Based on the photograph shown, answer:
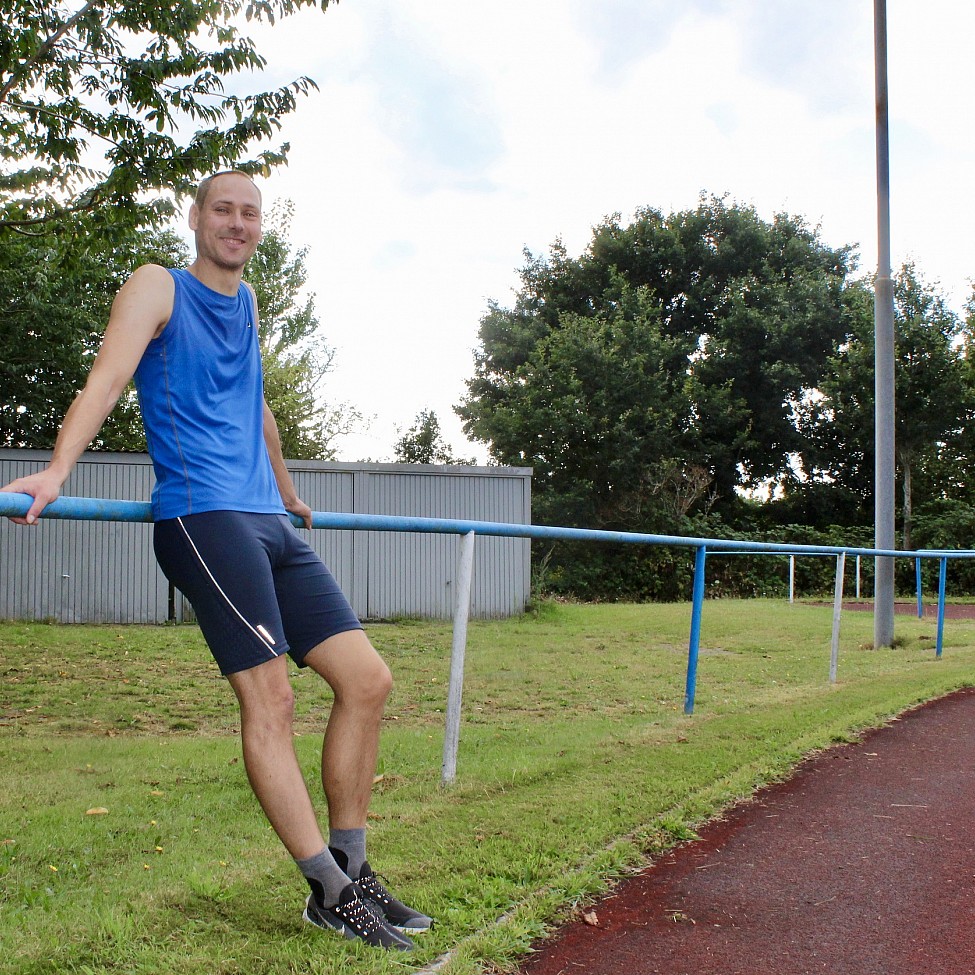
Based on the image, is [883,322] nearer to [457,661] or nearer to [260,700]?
[457,661]

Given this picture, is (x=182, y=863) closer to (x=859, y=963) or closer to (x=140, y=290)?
(x=140, y=290)

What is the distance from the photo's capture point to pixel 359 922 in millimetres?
2248

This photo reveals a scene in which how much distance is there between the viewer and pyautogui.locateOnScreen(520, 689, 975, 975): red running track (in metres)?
2.38

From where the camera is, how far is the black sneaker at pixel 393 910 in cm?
236

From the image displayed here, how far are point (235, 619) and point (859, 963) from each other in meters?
1.71

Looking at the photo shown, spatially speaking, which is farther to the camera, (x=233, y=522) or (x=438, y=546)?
(x=438, y=546)

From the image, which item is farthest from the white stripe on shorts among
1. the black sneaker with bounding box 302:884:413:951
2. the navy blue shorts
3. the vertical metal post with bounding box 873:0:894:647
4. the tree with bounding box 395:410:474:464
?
the tree with bounding box 395:410:474:464

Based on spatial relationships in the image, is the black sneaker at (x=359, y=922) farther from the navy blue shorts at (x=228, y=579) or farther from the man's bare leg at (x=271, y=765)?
the navy blue shorts at (x=228, y=579)

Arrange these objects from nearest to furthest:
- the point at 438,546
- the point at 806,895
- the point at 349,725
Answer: the point at 349,725, the point at 806,895, the point at 438,546

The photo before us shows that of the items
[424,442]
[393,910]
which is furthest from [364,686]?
[424,442]

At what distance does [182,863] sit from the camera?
9.46 feet

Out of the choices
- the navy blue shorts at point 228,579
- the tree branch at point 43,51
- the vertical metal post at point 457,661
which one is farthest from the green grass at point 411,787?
the tree branch at point 43,51

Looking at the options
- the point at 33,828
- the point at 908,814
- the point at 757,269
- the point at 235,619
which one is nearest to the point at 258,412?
the point at 235,619

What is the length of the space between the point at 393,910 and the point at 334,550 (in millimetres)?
12160
